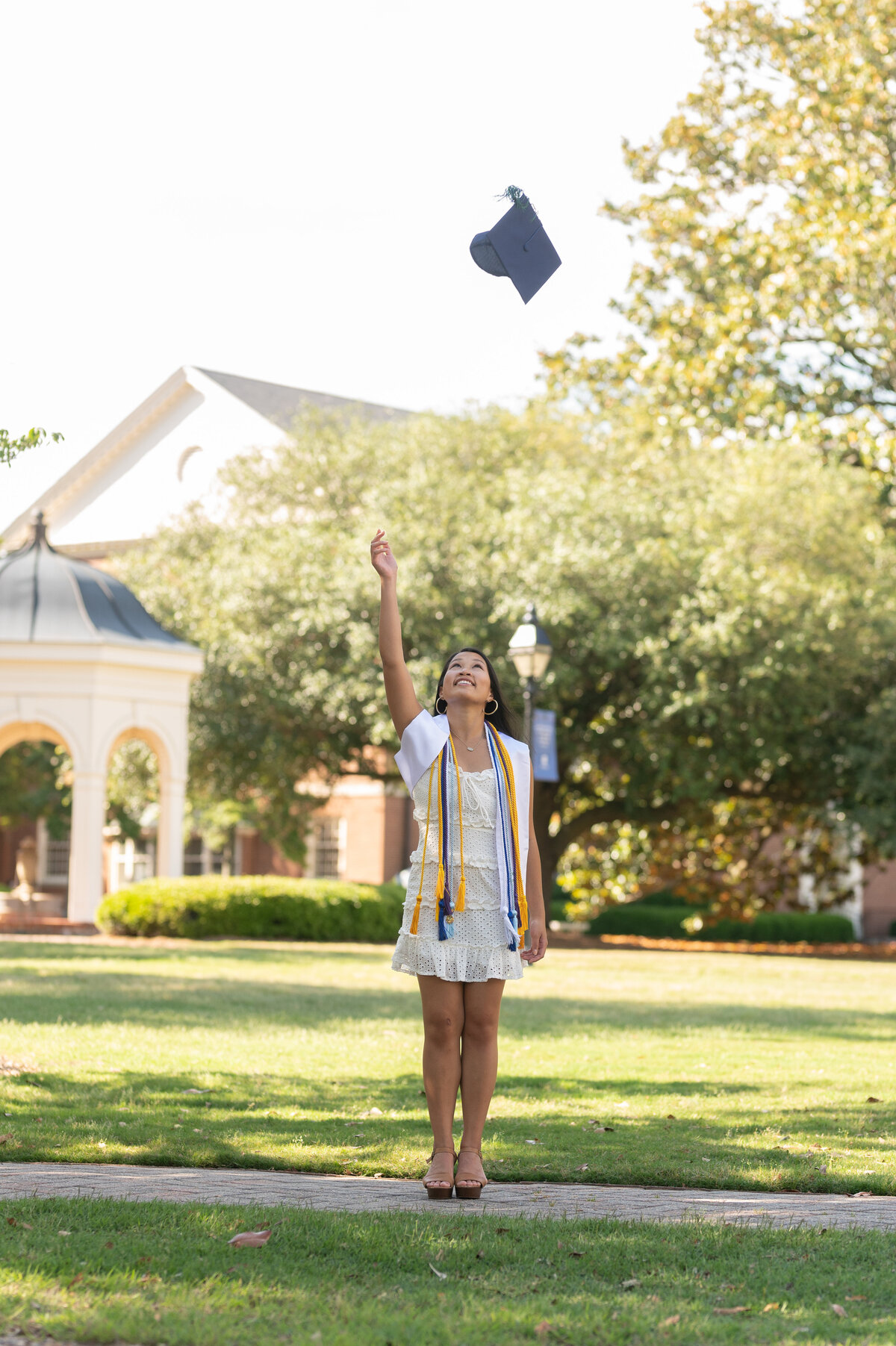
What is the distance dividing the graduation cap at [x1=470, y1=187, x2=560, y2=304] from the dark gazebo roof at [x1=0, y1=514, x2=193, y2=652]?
18.1m

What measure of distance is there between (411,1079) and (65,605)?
1750cm

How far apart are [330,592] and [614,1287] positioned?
2220 centimetres

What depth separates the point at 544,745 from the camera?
62.1 ft

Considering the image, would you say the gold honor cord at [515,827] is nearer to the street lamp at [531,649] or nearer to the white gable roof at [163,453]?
the street lamp at [531,649]

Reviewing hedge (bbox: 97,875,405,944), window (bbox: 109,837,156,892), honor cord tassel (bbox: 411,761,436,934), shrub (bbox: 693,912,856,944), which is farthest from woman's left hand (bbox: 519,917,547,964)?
window (bbox: 109,837,156,892)

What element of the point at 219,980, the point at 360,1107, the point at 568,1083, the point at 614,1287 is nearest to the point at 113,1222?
the point at 614,1287

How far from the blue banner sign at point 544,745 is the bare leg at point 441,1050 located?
12.8 metres

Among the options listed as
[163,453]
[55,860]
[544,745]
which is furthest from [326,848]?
[544,745]

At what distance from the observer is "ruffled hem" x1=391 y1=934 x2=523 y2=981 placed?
5.33 metres

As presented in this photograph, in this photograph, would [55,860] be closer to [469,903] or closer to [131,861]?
[131,861]

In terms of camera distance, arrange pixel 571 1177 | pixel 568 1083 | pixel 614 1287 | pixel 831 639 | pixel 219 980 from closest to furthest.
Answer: pixel 614 1287, pixel 571 1177, pixel 568 1083, pixel 219 980, pixel 831 639

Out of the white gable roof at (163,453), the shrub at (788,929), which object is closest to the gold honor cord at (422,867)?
the shrub at (788,929)

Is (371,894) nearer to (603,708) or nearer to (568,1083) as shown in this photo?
(603,708)

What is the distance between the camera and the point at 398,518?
26.5 metres
